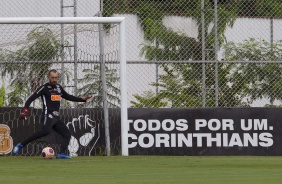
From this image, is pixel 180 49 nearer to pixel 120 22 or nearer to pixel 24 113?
pixel 120 22

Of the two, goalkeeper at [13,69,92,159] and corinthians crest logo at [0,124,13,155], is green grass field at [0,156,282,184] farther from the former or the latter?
corinthians crest logo at [0,124,13,155]

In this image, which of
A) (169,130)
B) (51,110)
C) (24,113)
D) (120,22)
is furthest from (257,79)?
(24,113)

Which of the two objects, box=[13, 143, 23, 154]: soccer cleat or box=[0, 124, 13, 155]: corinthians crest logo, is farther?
box=[0, 124, 13, 155]: corinthians crest logo

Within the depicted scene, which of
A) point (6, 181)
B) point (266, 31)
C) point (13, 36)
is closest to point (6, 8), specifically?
point (13, 36)

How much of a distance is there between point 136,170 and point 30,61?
19.8 ft

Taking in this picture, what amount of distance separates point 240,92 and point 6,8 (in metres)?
5.64

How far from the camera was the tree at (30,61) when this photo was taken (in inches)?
795

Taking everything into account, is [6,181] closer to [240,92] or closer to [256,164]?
[256,164]

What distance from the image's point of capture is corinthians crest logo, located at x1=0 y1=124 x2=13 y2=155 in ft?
65.5

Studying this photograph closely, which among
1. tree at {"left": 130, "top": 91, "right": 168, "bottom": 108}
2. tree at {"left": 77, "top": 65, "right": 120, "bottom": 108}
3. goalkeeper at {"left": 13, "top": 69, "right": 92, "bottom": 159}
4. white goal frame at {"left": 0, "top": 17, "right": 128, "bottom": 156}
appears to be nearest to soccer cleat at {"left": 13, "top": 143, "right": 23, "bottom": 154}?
goalkeeper at {"left": 13, "top": 69, "right": 92, "bottom": 159}

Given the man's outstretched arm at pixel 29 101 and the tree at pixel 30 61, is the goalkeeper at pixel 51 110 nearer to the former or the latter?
the man's outstretched arm at pixel 29 101

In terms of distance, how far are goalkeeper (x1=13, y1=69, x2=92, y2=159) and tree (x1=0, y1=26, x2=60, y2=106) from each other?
125 cm

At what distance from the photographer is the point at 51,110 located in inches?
750

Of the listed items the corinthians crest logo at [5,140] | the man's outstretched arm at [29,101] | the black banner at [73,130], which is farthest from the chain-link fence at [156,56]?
the man's outstretched arm at [29,101]
